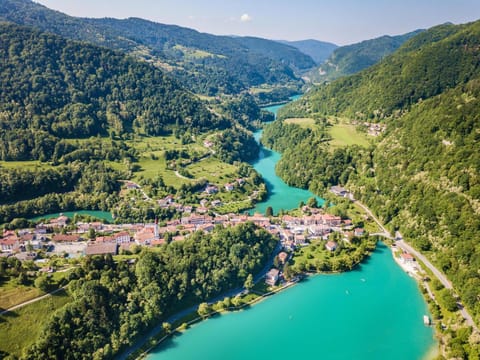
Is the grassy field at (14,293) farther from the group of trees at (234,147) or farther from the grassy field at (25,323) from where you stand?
the group of trees at (234,147)

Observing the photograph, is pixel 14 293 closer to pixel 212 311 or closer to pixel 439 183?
pixel 212 311

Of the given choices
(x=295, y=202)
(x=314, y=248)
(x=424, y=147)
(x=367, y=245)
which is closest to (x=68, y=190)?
(x=295, y=202)

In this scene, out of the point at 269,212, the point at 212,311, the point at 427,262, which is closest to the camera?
the point at 212,311

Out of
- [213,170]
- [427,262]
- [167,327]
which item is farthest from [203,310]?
[213,170]

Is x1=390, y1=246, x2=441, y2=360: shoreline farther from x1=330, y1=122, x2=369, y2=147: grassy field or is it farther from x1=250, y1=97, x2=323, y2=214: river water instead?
x1=330, y1=122, x2=369, y2=147: grassy field

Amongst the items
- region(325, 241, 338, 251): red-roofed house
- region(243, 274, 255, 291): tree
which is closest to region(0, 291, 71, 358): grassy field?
region(243, 274, 255, 291): tree

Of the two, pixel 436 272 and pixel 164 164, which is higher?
pixel 164 164

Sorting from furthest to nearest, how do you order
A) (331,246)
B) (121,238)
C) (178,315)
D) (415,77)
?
(415,77), (121,238), (331,246), (178,315)
